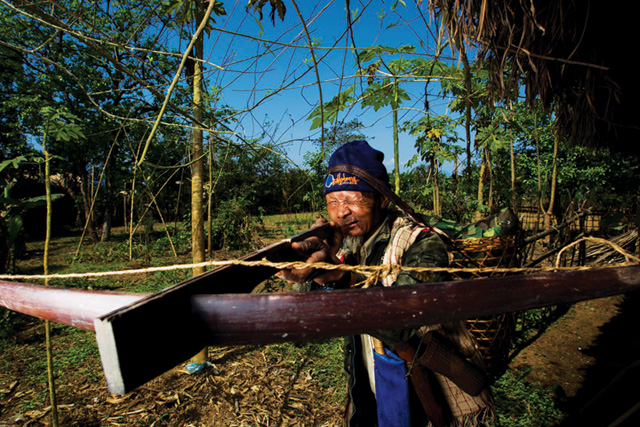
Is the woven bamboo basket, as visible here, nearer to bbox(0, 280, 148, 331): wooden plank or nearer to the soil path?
the soil path

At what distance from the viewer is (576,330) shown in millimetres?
4184

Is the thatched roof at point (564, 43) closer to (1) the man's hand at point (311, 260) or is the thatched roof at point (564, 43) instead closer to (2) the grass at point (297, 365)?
(1) the man's hand at point (311, 260)

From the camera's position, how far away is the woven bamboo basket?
1.58 meters

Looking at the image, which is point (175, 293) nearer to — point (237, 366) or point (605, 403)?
point (605, 403)

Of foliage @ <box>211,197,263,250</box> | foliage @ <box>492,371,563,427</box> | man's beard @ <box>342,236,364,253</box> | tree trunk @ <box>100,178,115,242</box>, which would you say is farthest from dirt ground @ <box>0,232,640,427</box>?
tree trunk @ <box>100,178,115,242</box>

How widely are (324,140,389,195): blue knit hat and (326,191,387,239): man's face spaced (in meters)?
0.04

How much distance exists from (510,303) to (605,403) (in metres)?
1.38

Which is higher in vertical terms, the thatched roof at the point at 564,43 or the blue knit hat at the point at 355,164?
the thatched roof at the point at 564,43

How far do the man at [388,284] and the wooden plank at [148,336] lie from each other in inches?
20.4

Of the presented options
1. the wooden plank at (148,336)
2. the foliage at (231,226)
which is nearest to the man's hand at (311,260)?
the wooden plank at (148,336)

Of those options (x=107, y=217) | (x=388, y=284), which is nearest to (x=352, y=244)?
(x=388, y=284)

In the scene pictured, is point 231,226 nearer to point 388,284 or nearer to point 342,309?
point 388,284

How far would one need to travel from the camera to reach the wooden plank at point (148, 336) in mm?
394

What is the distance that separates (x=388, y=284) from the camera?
153 centimetres
